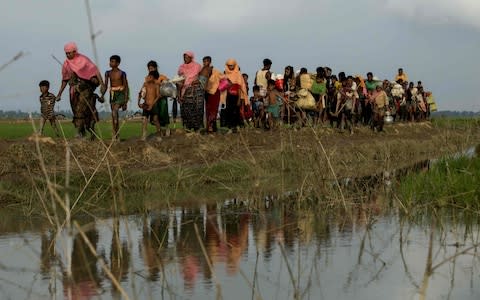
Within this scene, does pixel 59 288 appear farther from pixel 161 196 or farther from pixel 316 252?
pixel 161 196

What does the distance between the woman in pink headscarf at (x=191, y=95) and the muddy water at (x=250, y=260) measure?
8.67 m

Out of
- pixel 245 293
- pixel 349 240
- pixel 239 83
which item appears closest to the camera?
pixel 245 293

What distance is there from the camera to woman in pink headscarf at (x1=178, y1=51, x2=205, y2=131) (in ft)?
61.2

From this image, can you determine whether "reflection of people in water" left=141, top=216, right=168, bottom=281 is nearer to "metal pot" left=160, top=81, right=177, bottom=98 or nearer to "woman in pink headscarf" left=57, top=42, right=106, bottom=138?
"woman in pink headscarf" left=57, top=42, right=106, bottom=138

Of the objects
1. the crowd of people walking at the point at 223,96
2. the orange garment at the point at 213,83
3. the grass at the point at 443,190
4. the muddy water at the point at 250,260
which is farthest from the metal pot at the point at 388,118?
the muddy water at the point at 250,260

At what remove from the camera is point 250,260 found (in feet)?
23.9

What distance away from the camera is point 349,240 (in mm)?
8242

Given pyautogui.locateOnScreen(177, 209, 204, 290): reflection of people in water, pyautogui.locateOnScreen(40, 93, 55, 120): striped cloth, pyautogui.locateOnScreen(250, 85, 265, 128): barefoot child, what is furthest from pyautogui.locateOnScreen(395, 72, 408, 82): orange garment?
pyautogui.locateOnScreen(177, 209, 204, 290): reflection of people in water

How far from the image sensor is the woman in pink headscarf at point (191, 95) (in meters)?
18.7

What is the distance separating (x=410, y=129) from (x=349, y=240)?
22641mm

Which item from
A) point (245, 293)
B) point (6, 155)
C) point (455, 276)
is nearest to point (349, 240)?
point (455, 276)

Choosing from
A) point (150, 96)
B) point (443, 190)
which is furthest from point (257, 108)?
point (443, 190)

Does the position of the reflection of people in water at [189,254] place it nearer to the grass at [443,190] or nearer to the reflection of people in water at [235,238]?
the reflection of people in water at [235,238]

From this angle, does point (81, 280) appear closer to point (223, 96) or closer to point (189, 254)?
point (189, 254)
